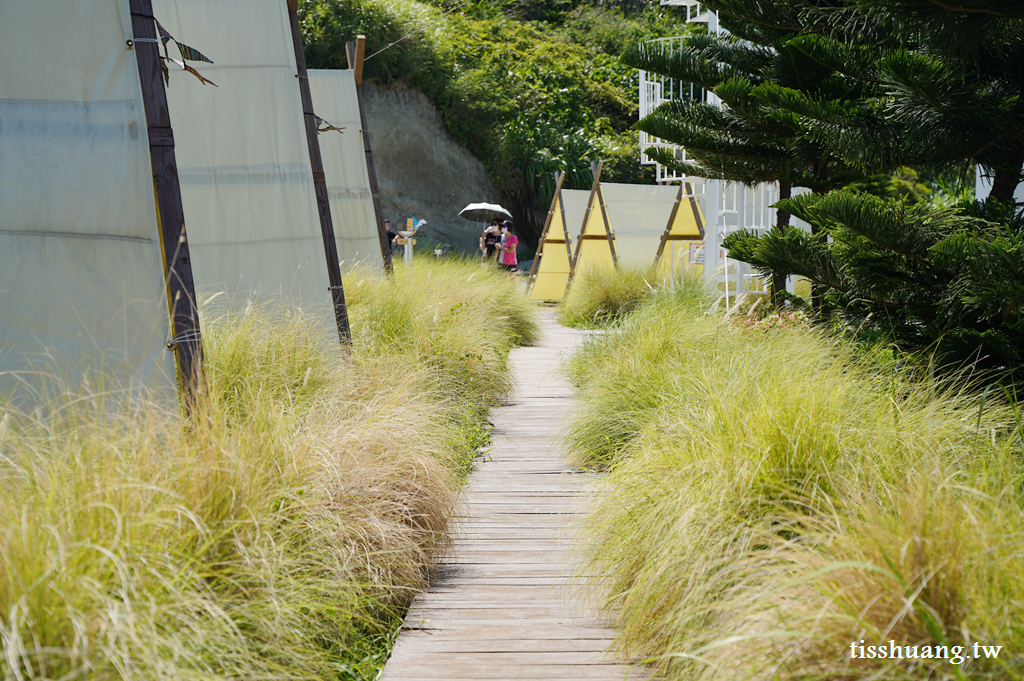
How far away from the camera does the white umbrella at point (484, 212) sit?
19.3 m

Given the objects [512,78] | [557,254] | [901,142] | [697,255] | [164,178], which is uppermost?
[512,78]

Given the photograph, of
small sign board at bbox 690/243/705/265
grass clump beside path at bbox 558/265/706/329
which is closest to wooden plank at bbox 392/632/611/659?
grass clump beside path at bbox 558/265/706/329

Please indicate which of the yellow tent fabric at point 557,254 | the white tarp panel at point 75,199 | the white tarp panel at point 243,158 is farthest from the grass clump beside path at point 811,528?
the yellow tent fabric at point 557,254

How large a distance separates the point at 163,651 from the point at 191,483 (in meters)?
0.58

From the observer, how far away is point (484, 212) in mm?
20047

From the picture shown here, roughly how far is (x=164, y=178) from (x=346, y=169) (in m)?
7.62

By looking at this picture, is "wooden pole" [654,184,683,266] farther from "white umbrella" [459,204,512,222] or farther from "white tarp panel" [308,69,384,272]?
"white umbrella" [459,204,512,222]

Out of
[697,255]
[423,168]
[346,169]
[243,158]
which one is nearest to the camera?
[243,158]

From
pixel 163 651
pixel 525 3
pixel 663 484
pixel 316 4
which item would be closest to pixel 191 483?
pixel 163 651

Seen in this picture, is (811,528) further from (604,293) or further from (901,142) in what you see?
(604,293)

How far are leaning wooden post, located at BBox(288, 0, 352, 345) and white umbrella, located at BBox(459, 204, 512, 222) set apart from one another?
12.3 meters

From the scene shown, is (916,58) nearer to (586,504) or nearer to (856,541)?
(586,504)

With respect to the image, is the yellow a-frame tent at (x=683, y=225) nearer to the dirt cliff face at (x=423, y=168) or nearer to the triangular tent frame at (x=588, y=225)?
the triangular tent frame at (x=588, y=225)

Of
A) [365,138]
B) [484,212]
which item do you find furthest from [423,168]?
[365,138]
